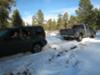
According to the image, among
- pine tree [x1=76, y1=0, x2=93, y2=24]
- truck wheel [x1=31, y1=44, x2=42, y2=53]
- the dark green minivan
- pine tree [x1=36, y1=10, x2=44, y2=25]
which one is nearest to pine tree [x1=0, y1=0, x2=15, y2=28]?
the dark green minivan

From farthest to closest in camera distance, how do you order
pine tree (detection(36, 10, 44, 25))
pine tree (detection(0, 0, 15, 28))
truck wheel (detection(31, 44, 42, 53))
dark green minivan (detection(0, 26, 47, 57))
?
pine tree (detection(36, 10, 44, 25)), pine tree (detection(0, 0, 15, 28)), truck wheel (detection(31, 44, 42, 53)), dark green minivan (detection(0, 26, 47, 57))

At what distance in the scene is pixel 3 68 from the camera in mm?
10203

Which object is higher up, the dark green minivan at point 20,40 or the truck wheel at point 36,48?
the dark green minivan at point 20,40

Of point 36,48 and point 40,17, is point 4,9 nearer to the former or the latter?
point 36,48

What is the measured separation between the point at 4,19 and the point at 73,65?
2966 cm

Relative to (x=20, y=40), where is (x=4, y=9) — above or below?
above

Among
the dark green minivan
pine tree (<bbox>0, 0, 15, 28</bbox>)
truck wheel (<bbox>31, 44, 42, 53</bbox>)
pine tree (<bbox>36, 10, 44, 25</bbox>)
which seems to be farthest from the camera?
pine tree (<bbox>36, 10, 44, 25</bbox>)

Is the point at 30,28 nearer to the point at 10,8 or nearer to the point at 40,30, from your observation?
the point at 40,30

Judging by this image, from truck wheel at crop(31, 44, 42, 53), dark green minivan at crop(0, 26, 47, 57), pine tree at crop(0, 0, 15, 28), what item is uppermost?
pine tree at crop(0, 0, 15, 28)

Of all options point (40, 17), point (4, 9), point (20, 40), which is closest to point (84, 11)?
point (4, 9)

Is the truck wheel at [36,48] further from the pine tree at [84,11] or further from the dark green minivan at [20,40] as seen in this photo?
the pine tree at [84,11]

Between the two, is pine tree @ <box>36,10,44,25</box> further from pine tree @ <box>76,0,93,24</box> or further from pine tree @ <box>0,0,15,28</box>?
pine tree @ <box>0,0,15,28</box>

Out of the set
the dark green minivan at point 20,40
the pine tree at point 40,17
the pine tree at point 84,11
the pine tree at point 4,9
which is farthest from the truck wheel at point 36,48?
the pine tree at point 40,17

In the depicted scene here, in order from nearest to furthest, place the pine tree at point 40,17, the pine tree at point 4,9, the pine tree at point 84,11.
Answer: the pine tree at point 4,9 < the pine tree at point 84,11 < the pine tree at point 40,17
